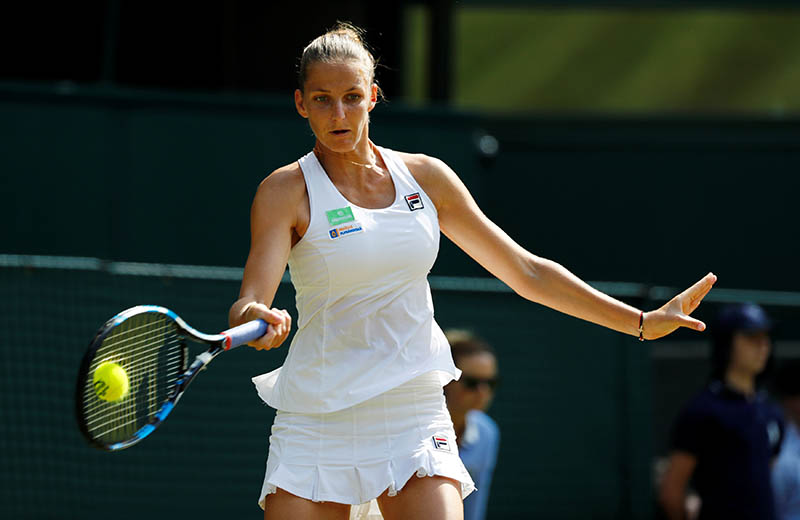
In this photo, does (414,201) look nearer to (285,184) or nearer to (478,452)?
(285,184)

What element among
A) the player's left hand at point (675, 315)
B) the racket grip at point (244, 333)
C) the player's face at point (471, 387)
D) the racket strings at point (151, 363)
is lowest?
the player's face at point (471, 387)

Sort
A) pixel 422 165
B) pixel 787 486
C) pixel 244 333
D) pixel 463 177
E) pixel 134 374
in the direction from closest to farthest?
pixel 244 333 < pixel 134 374 < pixel 422 165 < pixel 787 486 < pixel 463 177

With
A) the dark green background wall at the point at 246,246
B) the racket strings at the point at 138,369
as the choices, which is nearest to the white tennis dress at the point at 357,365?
the racket strings at the point at 138,369

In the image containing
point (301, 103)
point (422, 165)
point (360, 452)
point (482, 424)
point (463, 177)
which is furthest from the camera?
point (463, 177)

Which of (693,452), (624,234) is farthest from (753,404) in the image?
(624,234)

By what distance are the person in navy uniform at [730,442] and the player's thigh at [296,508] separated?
126 inches

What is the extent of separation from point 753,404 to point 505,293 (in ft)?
5.68

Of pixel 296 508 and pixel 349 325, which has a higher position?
pixel 349 325

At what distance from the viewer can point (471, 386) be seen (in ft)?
20.0

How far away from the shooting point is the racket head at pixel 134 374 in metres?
3.15

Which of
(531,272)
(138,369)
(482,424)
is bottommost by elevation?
(482,424)

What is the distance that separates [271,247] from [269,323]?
9.4 inches

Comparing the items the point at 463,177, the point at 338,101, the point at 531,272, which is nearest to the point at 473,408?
the point at 531,272

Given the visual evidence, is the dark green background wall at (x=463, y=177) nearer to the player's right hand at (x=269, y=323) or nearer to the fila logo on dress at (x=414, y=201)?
the fila logo on dress at (x=414, y=201)
